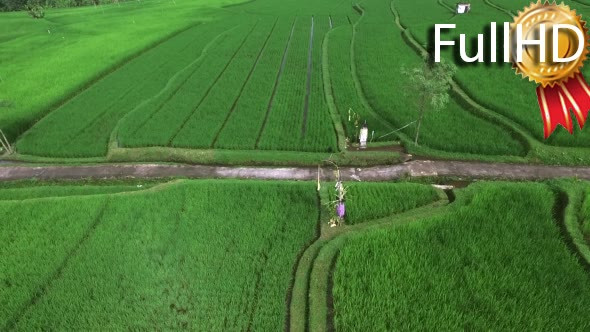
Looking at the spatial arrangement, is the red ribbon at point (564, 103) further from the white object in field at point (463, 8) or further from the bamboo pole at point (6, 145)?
the bamboo pole at point (6, 145)

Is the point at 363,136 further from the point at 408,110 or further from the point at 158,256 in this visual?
the point at 158,256

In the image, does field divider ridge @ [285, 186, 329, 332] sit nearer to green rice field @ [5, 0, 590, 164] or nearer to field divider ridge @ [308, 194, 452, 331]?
field divider ridge @ [308, 194, 452, 331]

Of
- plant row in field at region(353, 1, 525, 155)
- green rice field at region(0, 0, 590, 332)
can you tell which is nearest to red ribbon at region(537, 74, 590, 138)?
green rice field at region(0, 0, 590, 332)

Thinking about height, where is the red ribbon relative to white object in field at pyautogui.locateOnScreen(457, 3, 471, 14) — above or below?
below

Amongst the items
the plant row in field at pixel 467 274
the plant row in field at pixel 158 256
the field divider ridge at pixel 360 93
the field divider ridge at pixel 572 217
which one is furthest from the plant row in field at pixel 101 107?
the field divider ridge at pixel 572 217

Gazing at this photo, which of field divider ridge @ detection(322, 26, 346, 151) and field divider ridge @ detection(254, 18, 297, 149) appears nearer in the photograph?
field divider ridge @ detection(322, 26, 346, 151)

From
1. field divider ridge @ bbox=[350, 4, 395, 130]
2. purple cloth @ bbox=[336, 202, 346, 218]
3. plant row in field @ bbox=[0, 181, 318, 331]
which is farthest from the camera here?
field divider ridge @ bbox=[350, 4, 395, 130]
